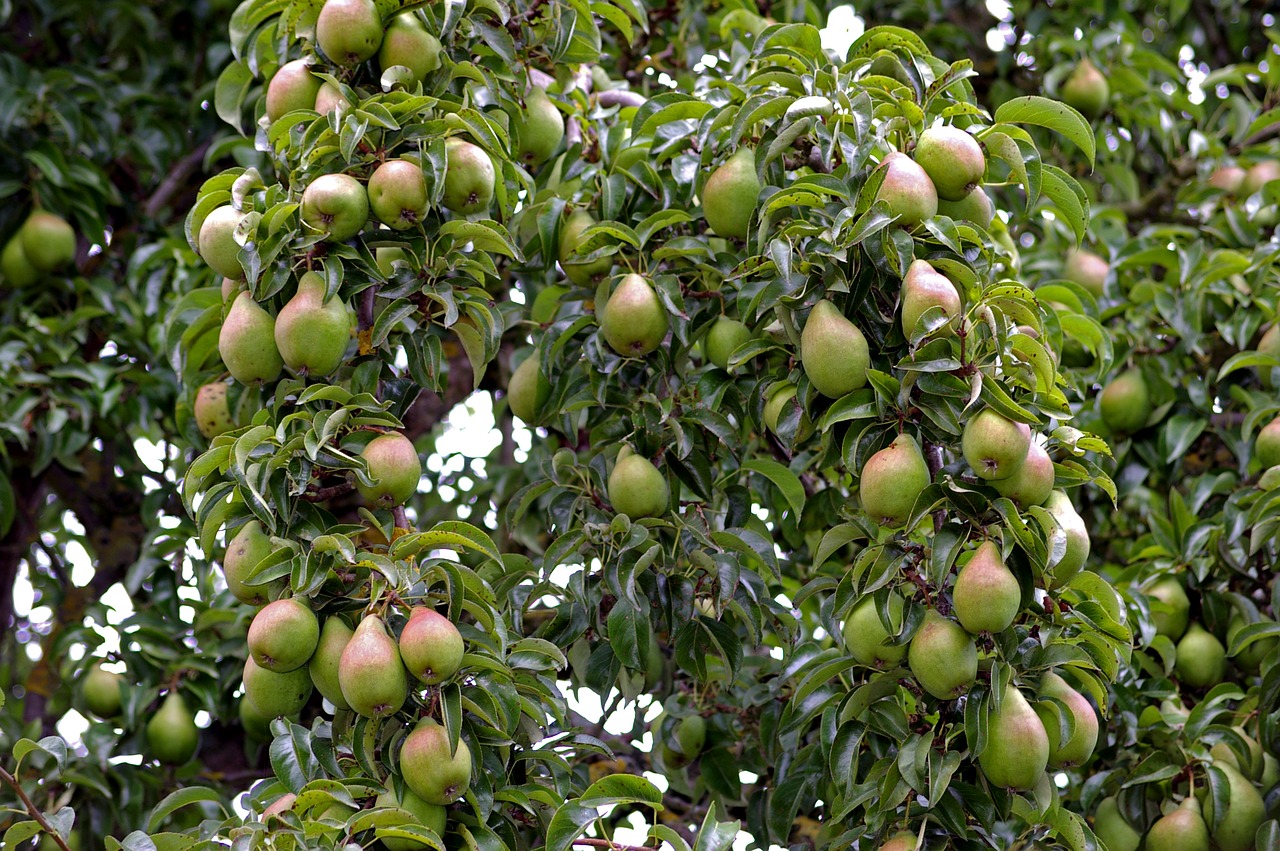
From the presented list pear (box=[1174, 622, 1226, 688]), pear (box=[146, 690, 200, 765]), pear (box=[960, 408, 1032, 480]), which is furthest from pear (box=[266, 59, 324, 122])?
pear (box=[1174, 622, 1226, 688])

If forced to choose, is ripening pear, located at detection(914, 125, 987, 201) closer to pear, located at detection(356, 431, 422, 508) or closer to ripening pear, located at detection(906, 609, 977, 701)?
ripening pear, located at detection(906, 609, 977, 701)

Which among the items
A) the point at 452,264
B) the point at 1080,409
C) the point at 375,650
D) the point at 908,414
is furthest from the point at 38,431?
the point at 1080,409

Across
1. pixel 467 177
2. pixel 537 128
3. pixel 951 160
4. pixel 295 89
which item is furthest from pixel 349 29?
pixel 951 160

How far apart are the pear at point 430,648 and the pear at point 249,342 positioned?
0.52 metres

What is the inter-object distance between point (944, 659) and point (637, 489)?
598 mm

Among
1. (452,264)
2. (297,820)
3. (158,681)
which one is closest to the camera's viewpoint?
(297,820)

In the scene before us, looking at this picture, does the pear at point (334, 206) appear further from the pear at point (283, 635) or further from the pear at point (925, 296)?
the pear at point (925, 296)

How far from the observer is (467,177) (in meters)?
2.26

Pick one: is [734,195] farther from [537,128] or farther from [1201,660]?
[1201,660]

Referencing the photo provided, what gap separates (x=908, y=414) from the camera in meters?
2.10

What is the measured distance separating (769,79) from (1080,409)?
1.32m

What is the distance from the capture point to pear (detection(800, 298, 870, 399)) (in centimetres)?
207

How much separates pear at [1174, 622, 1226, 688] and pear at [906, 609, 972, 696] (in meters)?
0.96

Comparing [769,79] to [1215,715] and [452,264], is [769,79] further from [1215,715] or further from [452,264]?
[1215,715]
